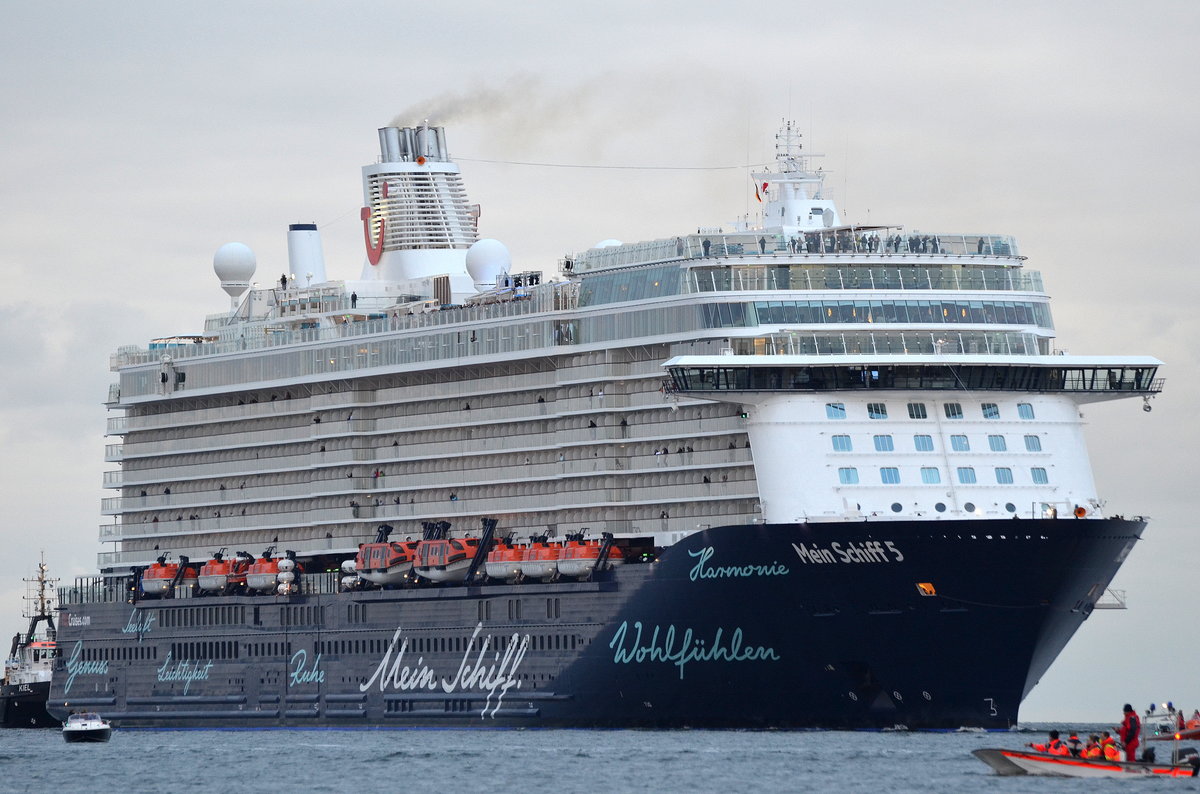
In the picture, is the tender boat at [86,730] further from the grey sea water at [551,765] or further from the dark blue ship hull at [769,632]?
the dark blue ship hull at [769,632]

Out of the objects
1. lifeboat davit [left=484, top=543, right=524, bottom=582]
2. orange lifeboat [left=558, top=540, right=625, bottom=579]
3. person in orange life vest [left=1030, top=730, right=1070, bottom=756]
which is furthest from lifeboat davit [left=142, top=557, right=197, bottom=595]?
person in orange life vest [left=1030, top=730, right=1070, bottom=756]

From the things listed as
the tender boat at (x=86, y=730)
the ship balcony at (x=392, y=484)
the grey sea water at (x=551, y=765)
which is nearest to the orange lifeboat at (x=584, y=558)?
the ship balcony at (x=392, y=484)

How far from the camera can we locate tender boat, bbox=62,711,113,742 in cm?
9362

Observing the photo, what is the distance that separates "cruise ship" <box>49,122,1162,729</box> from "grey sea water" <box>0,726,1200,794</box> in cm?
141

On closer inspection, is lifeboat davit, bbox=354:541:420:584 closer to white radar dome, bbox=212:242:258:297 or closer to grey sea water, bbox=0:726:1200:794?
grey sea water, bbox=0:726:1200:794

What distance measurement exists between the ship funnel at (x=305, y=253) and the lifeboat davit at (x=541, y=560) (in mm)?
22675

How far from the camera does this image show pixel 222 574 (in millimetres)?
95750

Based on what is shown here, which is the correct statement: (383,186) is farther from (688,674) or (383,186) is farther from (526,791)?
(526,791)

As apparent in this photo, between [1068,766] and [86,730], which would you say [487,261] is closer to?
[86,730]

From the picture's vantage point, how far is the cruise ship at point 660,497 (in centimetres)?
7750

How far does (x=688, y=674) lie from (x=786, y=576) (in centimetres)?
455

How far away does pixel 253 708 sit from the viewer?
3686 inches

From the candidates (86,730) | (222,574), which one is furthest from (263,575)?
(86,730)

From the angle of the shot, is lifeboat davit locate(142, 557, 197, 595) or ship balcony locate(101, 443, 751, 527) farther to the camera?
lifeboat davit locate(142, 557, 197, 595)
